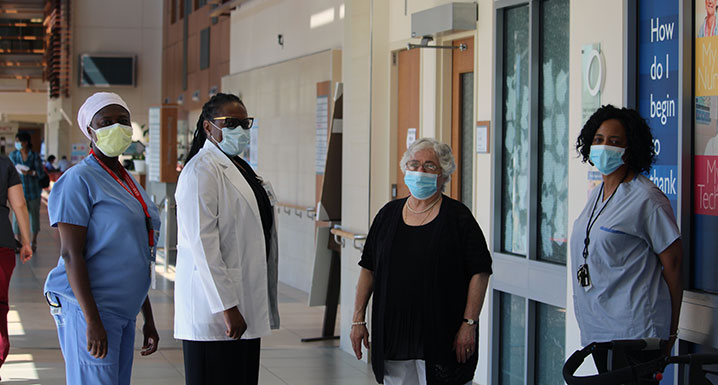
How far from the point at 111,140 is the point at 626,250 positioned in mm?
1981

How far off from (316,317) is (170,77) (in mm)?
15005

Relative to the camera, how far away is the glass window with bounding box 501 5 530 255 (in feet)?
17.5

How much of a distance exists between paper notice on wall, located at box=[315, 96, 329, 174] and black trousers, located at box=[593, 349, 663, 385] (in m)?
6.13

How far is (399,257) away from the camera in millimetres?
3529

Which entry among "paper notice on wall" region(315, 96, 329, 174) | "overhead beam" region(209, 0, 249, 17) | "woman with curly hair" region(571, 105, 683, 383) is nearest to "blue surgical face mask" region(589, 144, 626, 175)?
"woman with curly hair" region(571, 105, 683, 383)

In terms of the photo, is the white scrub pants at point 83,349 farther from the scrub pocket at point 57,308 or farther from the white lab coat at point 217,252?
the white lab coat at point 217,252

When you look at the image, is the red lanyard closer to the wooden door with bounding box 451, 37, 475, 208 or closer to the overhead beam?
the wooden door with bounding box 451, 37, 475, 208

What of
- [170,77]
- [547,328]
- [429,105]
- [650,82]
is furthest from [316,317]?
[170,77]

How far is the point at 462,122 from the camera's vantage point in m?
6.11

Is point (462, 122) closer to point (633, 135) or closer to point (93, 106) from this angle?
point (633, 135)

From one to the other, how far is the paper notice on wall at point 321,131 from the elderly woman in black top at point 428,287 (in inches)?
225

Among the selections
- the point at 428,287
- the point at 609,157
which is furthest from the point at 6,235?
the point at 609,157

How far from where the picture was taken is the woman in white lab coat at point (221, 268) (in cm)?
343

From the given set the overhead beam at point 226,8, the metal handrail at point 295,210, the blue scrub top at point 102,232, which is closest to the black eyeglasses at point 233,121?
the blue scrub top at point 102,232
